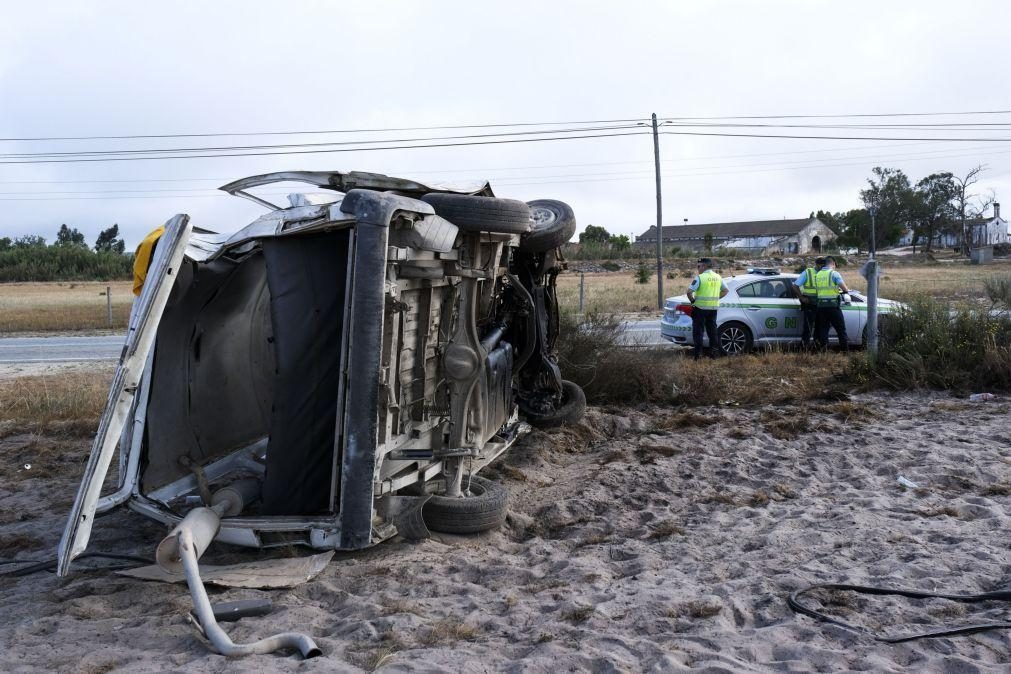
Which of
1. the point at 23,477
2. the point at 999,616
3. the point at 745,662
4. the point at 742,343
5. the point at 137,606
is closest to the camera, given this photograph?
the point at 745,662

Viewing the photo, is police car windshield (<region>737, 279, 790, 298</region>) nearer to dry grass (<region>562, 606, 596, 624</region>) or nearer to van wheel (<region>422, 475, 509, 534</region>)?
van wheel (<region>422, 475, 509, 534</region>)

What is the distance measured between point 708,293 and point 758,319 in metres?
1.44

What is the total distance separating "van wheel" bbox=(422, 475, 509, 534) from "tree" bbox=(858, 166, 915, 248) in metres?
76.4

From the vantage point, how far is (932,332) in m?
10.9

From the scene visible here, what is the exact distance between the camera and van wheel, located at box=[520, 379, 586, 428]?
899cm

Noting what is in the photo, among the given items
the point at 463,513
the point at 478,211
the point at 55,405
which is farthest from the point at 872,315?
the point at 55,405

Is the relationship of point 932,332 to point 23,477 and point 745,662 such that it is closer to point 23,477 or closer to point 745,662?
point 745,662

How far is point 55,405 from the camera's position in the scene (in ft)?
32.9

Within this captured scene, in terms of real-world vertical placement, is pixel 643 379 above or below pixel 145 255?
below

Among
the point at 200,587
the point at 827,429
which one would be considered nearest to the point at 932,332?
the point at 827,429

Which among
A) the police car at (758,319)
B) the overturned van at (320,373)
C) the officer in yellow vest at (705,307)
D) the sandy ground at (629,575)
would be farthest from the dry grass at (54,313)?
the overturned van at (320,373)

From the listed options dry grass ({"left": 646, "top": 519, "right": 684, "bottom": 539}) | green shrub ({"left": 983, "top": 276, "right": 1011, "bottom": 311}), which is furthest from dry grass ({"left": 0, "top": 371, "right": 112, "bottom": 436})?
green shrub ({"left": 983, "top": 276, "right": 1011, "bottom": 311})

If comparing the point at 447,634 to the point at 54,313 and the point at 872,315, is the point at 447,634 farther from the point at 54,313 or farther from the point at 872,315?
the point at 54,313

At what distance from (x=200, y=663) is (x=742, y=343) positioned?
11.7 m
